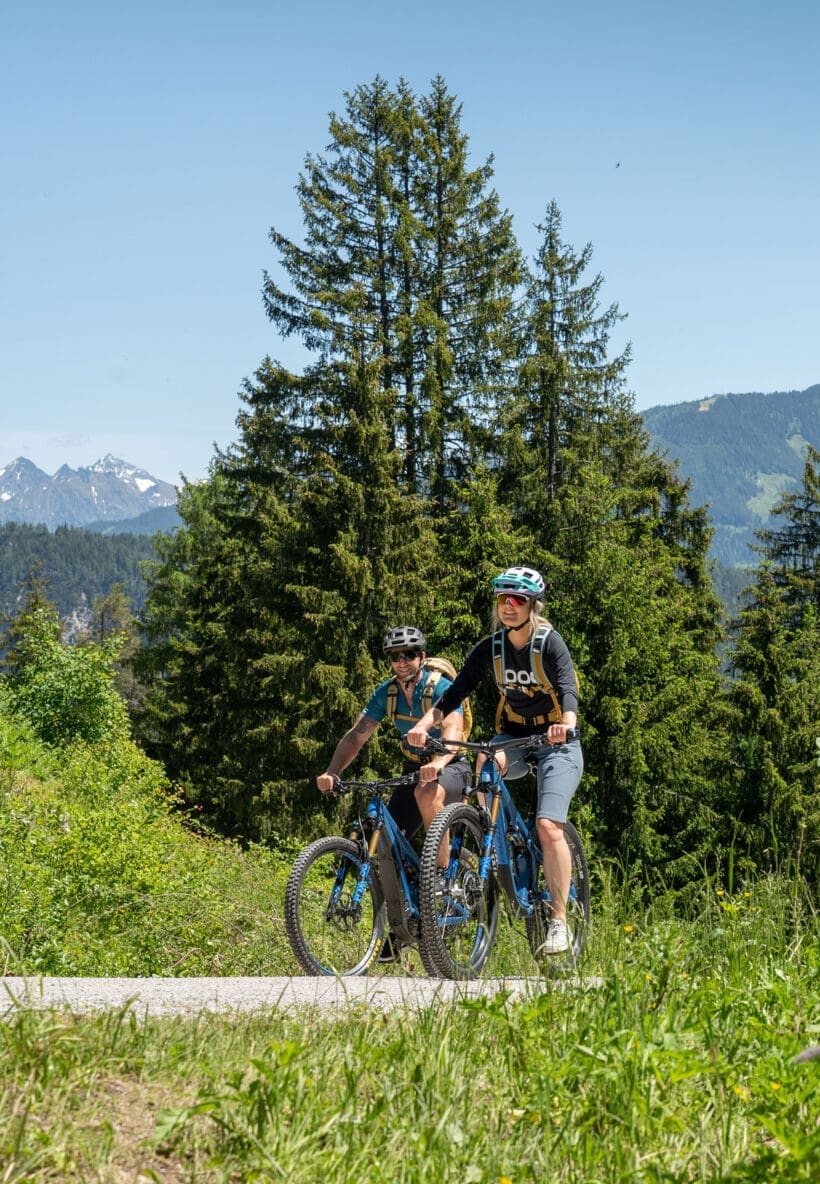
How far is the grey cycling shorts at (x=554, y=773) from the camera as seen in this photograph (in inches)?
232

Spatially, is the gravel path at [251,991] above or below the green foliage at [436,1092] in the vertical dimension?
below

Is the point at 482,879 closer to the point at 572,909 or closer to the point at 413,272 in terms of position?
the point at 572,909

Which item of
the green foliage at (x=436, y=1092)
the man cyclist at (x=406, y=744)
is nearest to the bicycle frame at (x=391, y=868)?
the man cyclist at (x=406, y=744)

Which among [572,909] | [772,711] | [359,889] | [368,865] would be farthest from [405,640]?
[772,711]

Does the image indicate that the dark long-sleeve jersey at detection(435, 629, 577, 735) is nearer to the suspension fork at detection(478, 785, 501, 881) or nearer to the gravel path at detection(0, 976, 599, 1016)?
the suspension fork at detection(478, 785, 501, 881)

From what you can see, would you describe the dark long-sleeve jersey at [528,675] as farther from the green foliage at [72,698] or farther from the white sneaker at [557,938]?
the green foliage at [72,698]

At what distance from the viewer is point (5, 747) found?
22938 mm

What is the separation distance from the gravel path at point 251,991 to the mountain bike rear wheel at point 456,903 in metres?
0.23

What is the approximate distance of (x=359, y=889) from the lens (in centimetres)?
649

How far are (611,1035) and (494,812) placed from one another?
2821 millimetres

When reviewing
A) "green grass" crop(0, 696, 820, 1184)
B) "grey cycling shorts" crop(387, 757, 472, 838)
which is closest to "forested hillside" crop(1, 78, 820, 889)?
"grey cycling shorts" crop(387, 757, 472, 838)

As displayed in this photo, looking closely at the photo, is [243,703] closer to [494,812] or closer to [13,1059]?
[494,812]

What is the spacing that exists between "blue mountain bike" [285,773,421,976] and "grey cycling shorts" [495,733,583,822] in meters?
0.76

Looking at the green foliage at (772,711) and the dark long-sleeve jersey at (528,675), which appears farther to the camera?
the green foliage at (772,711)
